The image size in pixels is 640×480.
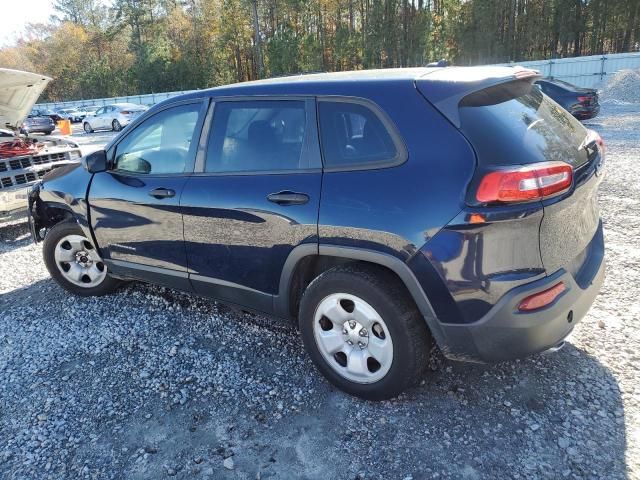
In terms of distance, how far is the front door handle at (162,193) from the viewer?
3.55 metres

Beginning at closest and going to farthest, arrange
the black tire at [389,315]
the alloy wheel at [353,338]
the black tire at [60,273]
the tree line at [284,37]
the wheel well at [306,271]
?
the black tire at [389,315]
the alloy wheel at [353,338]
the wheel well at [306,271]
the black tire at [60,273]
the tree line at [284,37]

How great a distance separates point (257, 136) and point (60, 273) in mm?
2660

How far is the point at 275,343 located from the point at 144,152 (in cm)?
179

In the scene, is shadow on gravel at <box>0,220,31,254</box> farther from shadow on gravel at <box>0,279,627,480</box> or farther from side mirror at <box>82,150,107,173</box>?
shadow on gravel at <box>0,279,627,480</box>

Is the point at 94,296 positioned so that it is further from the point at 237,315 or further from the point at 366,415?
the point at 366,415

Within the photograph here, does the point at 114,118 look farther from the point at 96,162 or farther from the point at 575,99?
the point at 96,162

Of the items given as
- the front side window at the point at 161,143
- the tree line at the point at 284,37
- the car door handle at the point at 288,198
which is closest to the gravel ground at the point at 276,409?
the car door handle at the point at 288,198

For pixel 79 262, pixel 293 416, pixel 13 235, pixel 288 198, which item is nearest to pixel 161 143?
pixel 288 198

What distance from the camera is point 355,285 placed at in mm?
2723

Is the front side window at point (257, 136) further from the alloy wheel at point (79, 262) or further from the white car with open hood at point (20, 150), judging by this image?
the white car with open hood at point (20, 150)

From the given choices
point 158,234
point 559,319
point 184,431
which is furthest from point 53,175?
point 559,319

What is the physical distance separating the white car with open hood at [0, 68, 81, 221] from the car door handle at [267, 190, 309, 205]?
491 centimetres

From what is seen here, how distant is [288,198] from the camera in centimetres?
292

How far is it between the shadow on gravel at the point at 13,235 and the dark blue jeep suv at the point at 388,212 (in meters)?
3.96
